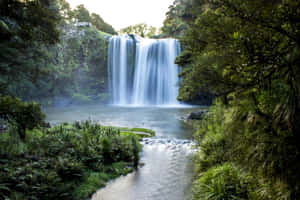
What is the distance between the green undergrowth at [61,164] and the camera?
3.66 metres

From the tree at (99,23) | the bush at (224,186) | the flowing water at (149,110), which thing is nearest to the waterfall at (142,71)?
the flowing water at (149,110)

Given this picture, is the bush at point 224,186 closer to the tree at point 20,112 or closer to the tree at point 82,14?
the tree at point 20,112

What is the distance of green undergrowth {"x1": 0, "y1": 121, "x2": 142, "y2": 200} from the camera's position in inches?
144

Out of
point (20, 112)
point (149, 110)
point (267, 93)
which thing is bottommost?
point (149, 110)

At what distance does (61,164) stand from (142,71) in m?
26.7

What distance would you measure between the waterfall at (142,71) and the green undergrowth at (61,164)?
806 inches

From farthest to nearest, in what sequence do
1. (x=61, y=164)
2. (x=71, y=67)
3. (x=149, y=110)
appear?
(x=71, y=67), (x=149, y=110), (x=61, y=164)

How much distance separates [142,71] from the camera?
30625 mm

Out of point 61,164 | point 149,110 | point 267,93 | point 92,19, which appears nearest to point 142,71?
point 149,110

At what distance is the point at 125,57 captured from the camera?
107ft

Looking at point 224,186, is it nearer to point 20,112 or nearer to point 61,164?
point 61,164

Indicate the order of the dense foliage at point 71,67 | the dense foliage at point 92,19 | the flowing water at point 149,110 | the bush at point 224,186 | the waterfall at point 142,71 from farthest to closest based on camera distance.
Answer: the dense foliage at point 92,19, the waterfall at point 142,71, the dense foliage at point 71,67, the flowing water at point 149,110, the bush at point 224,186

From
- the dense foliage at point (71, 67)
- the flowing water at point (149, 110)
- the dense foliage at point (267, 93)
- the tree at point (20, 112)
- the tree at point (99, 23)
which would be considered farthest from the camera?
the tree at point (99, 23)

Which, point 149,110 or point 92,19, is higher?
point 92,19
